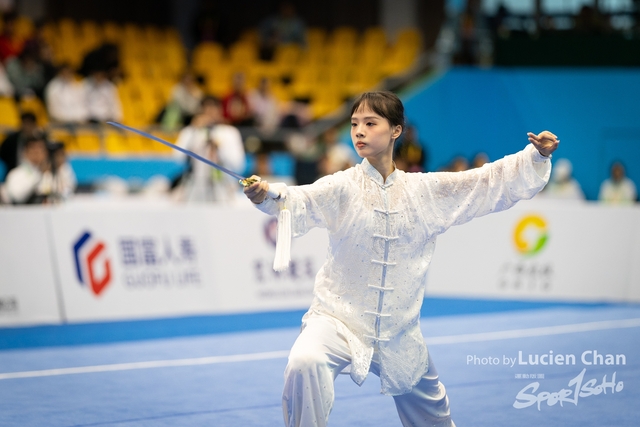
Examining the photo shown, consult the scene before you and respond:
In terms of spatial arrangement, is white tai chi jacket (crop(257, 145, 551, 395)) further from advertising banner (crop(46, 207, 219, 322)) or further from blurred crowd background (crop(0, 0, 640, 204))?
blurred crowd background (crop(0, 0, 640, 204))

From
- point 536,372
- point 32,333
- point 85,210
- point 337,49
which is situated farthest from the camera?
point 337,49

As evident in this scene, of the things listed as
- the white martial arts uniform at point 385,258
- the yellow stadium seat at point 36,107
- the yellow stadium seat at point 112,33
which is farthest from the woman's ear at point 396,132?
the yellow stadium seat at point 112,33

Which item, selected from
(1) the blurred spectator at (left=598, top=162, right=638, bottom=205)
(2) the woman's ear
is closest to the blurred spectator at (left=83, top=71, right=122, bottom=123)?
(1) the blurred spectator at (left=598, top=162, right=638, bottom=205)

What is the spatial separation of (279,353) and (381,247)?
3630 mm

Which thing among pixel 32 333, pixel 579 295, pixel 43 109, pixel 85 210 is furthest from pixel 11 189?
pixel 579 295

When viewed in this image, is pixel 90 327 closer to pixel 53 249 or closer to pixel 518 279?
pixel 53 249

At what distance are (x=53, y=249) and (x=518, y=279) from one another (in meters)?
5.70

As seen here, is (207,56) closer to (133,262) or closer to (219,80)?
(219,80)

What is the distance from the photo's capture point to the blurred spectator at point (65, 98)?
1373 centimetres

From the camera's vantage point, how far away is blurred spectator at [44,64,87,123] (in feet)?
45.0

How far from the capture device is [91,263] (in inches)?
348

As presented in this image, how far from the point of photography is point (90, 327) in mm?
8648

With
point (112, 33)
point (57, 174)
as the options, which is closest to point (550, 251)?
point (57, 174)

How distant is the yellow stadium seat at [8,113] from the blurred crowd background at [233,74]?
0.08 ft
